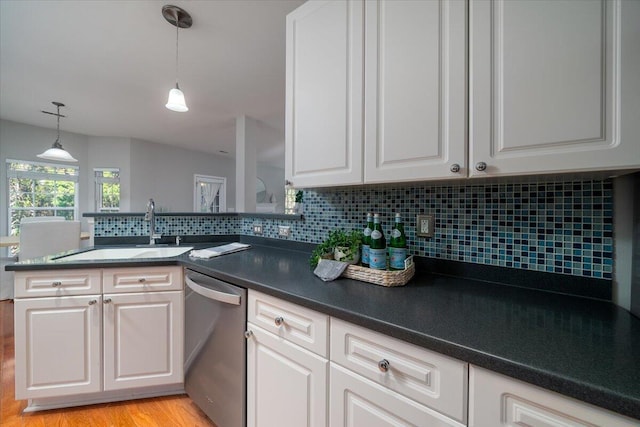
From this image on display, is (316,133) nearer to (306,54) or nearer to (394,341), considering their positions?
(306,54)

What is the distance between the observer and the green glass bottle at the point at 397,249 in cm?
112

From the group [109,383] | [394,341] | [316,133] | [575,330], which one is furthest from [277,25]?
[109,383]

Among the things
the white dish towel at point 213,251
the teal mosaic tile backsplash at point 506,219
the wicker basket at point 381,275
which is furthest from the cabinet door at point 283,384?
the teal mosaic tile backsplash at point 506,219

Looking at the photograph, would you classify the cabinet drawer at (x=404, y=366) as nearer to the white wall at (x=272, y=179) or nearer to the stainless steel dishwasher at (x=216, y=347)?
the stainless steel dishwasher at (x=216, y=347)

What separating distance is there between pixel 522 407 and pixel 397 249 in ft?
2.07

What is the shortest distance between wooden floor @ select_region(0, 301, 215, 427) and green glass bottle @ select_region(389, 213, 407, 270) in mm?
1376

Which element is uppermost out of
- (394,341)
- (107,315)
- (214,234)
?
(214,234)

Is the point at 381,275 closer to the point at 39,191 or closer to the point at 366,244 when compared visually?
the point at 366,244

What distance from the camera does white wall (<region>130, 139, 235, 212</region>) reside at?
512cm

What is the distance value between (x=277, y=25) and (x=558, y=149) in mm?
1971

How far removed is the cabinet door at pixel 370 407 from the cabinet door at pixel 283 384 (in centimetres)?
5

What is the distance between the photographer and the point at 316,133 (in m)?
1.26

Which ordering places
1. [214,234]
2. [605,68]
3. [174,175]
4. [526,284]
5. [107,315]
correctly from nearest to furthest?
[605,68] → [526,284] → [107,315] → [214,234] → [174,175]

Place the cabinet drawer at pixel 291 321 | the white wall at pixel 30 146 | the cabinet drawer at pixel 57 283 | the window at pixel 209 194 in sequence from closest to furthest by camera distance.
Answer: the cabinet drawer at pixel 291 321 < the cabinet drawer at pixel 57 283 < the white wall at pixel 30 146 < the window at pixel 209 194
